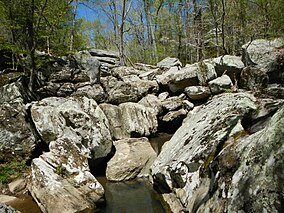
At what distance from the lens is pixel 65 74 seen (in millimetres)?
12523

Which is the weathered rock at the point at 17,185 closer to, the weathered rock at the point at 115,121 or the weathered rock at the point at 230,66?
the weathered rock at the point at 115,121

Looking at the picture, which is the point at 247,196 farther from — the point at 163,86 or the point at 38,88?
the point at 163,86

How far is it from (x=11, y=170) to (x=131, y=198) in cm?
389

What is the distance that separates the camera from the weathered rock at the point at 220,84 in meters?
13.2

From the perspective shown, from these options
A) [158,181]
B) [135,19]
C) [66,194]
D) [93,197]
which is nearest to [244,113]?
[158,181]

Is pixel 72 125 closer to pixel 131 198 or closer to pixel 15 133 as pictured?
pixel 15 133

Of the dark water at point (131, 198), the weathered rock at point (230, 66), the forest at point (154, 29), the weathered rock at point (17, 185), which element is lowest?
the dark water at point (131, 198)

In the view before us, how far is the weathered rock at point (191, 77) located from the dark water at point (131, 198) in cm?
798

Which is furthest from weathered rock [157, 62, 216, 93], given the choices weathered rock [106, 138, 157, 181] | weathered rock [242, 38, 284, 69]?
weathered rock [106, 138, 157, 181]

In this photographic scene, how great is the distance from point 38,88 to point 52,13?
3.61m

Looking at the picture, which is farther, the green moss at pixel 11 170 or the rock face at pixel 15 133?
the rock face at pixel 15 133

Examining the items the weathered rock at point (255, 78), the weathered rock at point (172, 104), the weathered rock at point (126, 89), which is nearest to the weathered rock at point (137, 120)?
the weathered rock at point (126, 89)

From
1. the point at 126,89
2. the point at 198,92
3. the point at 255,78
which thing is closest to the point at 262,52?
the point at 255,78

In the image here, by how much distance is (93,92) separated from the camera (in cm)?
1244
